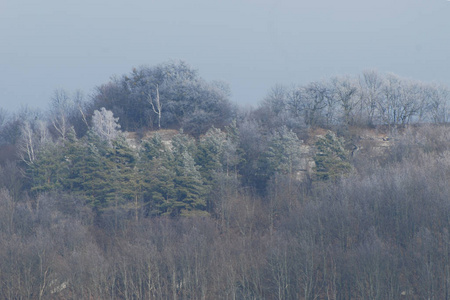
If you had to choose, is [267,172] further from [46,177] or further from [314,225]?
[46,177]

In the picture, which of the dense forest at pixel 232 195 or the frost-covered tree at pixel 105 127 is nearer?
the dense forest at pixel 232 195

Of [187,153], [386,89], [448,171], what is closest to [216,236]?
[187,153]

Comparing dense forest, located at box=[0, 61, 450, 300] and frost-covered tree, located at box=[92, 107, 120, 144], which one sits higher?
frost-covered tree, located at box=[92, 107, 120, 144]

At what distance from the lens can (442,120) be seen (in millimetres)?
54781

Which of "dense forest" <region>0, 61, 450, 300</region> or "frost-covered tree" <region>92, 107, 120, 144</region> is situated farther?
"frost-covered tree" <region>92, 107, 120, 144</region>

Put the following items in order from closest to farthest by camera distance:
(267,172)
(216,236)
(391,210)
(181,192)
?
1. (391,210)
2. (216,236)
3. (181,192)
4. (267,172)

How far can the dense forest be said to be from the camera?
89.7 ft

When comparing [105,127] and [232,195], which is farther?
[105,127]

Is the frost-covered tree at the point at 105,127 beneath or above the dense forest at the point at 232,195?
above

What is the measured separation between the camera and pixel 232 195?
45.8 meters

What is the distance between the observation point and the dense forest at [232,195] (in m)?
27.3

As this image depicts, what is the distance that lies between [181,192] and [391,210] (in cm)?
1890

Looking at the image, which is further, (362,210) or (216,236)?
(216,236)

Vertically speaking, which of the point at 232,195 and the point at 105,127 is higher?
the point at 105,127
